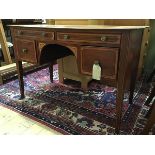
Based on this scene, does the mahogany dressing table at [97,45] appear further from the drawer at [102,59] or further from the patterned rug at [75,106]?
the patterned rug at [75,106]

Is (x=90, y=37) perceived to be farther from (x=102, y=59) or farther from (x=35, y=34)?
(x=35, y=34)

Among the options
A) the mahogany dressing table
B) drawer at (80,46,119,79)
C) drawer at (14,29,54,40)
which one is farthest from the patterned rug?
drawer at (14,29,54,40)

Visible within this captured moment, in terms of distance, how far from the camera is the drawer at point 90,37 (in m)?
1.04

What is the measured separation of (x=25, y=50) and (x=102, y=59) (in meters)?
0.73

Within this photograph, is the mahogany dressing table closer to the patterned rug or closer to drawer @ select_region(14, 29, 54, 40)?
drawer @ select_region(14, 29, 54, 40)

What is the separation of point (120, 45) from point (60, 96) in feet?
3.10

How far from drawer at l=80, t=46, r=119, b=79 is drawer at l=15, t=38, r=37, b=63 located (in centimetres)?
49

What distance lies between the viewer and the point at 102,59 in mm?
1118

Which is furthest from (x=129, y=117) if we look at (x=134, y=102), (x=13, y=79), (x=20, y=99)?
(x=13, y=79)

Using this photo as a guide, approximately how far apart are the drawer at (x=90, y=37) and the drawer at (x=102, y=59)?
48 millimetres

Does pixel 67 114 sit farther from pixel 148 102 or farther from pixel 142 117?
pixel 148 102

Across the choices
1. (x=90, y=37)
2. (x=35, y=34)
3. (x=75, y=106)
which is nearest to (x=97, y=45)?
(x=90, y=37)
